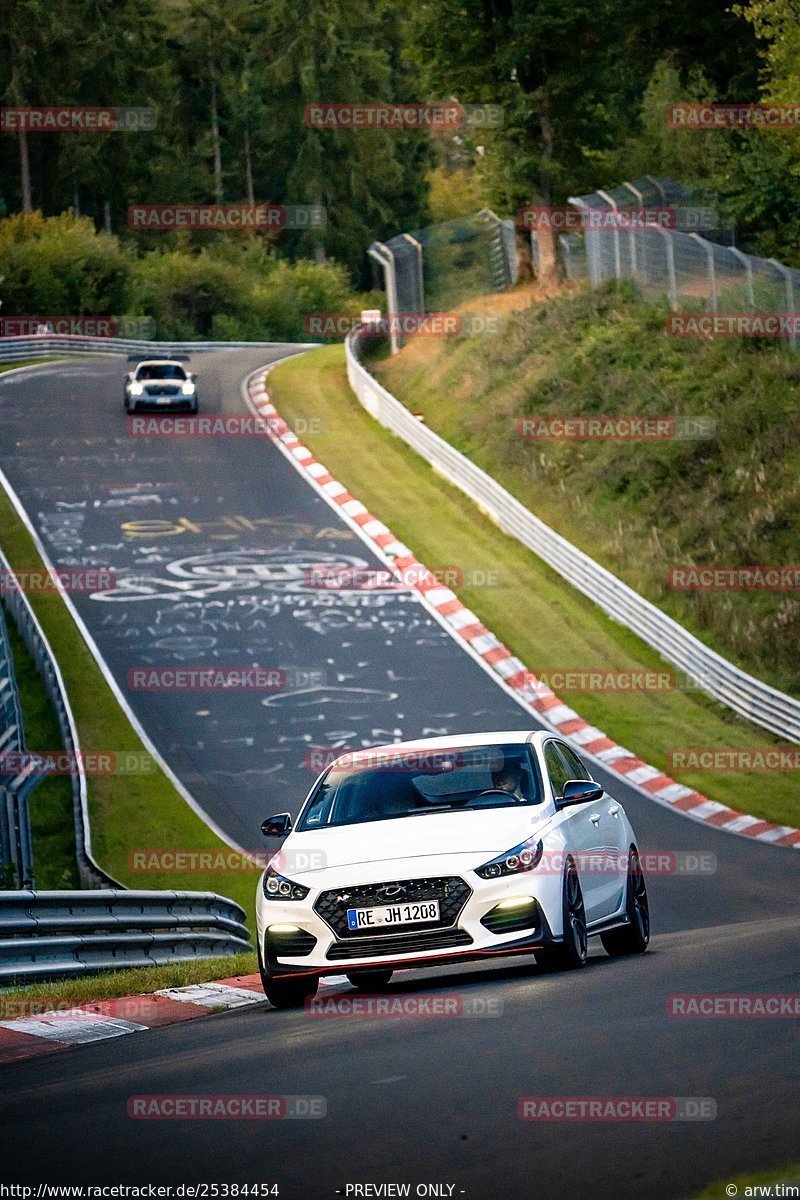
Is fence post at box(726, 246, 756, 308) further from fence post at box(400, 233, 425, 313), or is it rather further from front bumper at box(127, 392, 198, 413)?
front bumper at box(127, 392, 198, 413)

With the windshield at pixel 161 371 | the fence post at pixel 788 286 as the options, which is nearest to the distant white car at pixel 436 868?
the fence post at pixel 788 286

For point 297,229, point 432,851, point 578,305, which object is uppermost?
point 432,851

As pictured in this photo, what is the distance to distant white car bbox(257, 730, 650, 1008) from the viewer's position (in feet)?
33.7

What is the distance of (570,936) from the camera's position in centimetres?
1057

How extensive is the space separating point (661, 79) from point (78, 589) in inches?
1264

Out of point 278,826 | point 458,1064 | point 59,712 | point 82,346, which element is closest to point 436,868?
point 278,826

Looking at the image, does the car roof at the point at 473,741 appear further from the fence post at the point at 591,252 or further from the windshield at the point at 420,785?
the fence post at the point at 591,252

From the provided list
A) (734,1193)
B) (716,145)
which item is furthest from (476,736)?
(716,145)

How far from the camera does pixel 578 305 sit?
44062 mm

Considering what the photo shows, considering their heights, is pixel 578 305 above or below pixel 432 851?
below

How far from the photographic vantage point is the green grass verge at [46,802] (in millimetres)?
22266

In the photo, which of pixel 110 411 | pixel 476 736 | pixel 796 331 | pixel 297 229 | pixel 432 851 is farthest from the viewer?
pixel 297 229

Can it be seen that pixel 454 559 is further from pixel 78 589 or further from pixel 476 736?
pixel 476 736

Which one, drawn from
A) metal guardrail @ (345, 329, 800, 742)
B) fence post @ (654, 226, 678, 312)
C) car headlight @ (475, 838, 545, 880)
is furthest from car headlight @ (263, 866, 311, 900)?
fence post @ (654, 226, 678, 312)
